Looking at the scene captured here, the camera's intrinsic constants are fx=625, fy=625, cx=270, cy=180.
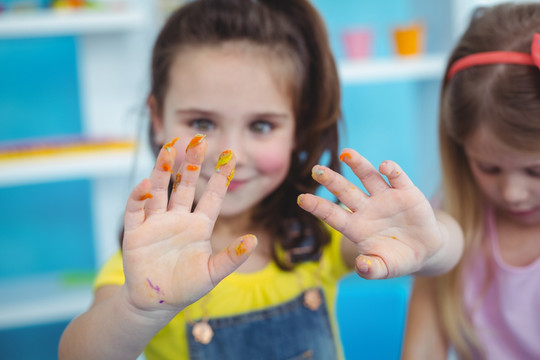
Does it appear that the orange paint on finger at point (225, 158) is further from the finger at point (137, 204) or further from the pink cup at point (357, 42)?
the pink cup at point (357, 42)

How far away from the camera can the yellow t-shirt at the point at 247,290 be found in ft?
3.00

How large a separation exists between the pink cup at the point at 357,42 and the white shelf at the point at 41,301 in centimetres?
116

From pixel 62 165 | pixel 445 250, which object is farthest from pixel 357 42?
pixel 445 250

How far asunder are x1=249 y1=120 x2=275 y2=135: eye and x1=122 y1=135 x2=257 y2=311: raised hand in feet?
0.84

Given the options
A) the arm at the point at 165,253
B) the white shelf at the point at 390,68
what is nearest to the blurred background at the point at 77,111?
the white shelf at the point at 390,68

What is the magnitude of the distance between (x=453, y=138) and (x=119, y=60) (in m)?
1.46

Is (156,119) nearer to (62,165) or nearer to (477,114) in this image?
(477,114)

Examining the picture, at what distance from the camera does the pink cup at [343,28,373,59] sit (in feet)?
6.89

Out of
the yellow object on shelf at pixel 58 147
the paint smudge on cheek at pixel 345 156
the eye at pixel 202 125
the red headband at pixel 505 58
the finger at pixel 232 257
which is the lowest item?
the yellow object on shelf at pixel 58 147

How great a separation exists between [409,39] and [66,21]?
3.62 feet

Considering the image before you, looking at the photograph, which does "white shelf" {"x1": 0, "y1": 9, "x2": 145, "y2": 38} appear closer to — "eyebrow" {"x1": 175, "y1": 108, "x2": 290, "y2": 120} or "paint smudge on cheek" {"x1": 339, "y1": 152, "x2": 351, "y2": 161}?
"eyebrow" {"x1": 175, "y1": 108, "x2": 290, "y2": 120}

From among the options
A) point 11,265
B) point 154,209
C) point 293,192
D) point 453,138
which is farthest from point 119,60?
point 154,209

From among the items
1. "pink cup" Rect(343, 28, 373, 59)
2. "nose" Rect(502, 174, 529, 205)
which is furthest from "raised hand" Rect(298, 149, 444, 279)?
"pink cup" Rect(343, 28, 373, 59)

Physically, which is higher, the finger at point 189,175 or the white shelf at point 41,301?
the finger at point 189,175
